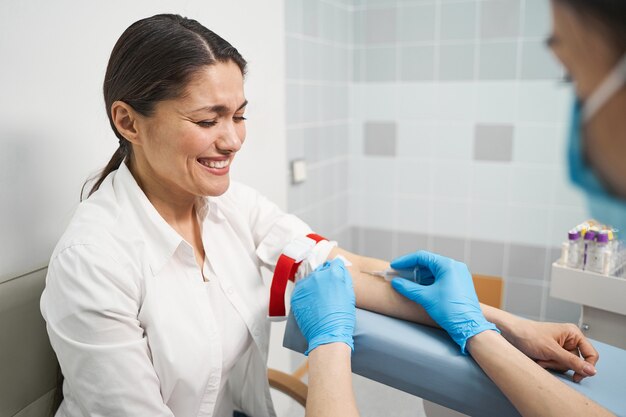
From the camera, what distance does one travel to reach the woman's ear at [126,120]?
1095 millimetres

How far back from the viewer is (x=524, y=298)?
267cm

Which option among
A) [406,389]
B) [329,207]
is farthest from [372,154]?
[406,389]

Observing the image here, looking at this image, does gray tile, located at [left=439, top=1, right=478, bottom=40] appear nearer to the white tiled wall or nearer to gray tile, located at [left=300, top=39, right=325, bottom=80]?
the white tiled wall

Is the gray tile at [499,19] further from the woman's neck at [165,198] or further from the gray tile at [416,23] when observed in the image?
the woman's neck at [165,198]

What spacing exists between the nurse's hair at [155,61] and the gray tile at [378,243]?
6.57 ft

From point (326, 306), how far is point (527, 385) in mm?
419

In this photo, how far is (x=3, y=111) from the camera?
1.10m

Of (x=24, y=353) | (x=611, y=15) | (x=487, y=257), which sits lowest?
(x=487, y=257)

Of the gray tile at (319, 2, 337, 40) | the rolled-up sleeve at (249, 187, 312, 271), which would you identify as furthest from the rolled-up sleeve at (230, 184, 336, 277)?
the gray tile at (319, 2, 337, 40)

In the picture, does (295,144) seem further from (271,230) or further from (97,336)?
(97,336)

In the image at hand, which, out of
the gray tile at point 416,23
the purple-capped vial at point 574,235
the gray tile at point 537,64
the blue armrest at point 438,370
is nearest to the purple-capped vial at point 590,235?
the purple-capped vial at point 574,235

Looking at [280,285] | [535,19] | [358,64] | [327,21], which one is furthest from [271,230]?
[535,19]

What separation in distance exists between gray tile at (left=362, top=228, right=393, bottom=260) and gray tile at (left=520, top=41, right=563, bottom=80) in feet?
3.65

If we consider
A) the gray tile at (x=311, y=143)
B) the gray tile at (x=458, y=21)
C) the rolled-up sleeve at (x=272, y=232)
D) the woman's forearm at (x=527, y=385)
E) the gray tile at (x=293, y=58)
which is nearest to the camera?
the woman's forearm at (x=527, y=385)
